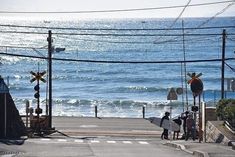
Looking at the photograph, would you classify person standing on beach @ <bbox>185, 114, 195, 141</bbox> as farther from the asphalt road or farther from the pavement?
the asphalt road

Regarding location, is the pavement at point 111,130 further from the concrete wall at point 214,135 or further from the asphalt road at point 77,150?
the concrete wall at point 214,135

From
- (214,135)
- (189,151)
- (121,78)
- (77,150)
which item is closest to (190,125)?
(214,135)

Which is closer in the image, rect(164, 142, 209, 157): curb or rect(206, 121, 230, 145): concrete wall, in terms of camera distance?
rect(164, 142, 209, 157): curb

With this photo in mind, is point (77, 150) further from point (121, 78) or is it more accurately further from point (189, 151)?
point (121, 78)

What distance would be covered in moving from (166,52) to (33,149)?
4940 inches

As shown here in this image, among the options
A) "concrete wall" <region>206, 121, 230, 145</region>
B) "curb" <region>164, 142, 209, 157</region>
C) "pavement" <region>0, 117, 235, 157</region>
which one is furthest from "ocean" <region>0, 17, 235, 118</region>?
"curb" <region>164, 142, 209, 157</region>

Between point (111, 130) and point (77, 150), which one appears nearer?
point (77, 150)

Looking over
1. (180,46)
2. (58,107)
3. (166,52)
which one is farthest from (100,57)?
(58,107)

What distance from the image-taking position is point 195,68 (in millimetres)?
109938

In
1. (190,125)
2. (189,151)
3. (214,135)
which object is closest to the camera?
(189,151)

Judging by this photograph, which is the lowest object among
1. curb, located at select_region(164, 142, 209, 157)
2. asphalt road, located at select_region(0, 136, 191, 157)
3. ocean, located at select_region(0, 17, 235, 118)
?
asphalt road, located at select_region(0, 136, 191, 157)

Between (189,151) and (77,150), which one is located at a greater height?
(189,151)

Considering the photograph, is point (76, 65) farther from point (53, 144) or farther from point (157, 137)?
point (53, 144)

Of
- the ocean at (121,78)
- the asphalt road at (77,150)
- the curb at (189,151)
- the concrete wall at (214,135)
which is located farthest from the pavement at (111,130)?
the ocean at (121,78)
